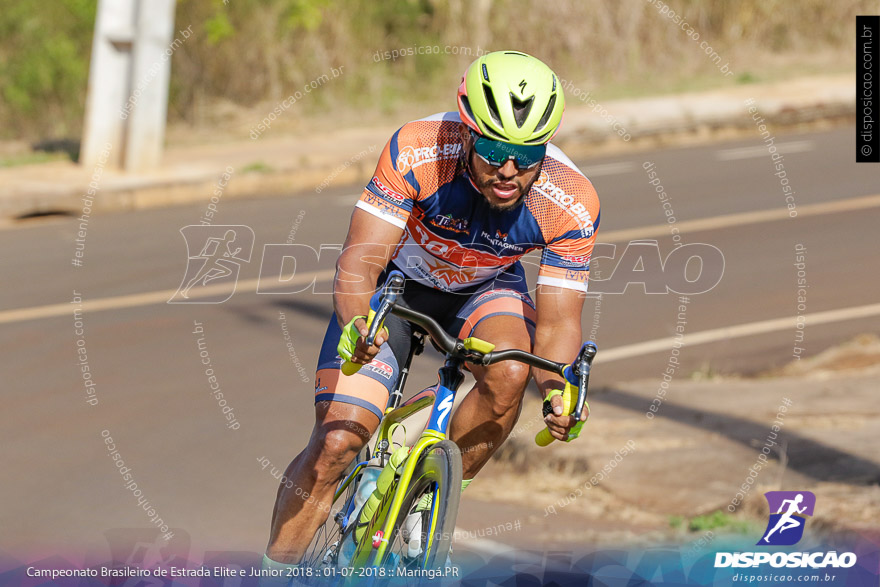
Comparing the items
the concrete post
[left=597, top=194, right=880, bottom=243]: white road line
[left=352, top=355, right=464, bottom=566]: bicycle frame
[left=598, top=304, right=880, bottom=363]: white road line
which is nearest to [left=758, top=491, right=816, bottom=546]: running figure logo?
[left=352, top=355, right=464, bottom=566]: bicycle frame

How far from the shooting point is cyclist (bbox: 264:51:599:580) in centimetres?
376

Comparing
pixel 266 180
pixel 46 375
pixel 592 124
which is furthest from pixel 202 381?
pixel 592 124

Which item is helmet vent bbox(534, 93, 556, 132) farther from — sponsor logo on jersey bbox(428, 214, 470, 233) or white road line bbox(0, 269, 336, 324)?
white road line bbox(0, 269, 336, 324)

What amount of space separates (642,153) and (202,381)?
9.69 meters

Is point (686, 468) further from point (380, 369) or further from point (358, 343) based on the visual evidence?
point (358, 343)

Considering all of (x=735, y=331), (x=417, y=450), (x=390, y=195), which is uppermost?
(x=390, y=195)

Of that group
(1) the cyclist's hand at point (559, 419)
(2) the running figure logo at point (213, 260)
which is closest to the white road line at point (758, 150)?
(2) the running figure logo at point (213, 260)

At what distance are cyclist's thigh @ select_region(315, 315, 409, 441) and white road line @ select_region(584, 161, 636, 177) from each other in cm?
1002

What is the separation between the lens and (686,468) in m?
5.55

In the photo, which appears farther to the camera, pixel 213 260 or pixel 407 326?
pixel 213 260

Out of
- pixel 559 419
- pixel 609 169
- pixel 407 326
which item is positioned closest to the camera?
pixel 559 419

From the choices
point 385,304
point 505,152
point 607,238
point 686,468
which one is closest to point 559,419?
point 385,304

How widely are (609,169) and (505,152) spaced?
423 inches

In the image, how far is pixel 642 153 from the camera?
15445 millimetres
